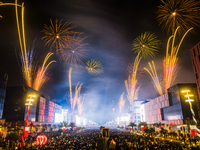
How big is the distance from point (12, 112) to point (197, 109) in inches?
2773

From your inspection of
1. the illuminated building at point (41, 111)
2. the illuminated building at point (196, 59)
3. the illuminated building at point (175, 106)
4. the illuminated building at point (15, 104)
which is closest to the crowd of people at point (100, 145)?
the illuminated building at point (196, 59)

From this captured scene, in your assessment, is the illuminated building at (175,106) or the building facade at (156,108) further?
the building facade at (156,108)

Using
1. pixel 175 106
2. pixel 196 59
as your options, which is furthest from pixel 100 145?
pixel 175 106

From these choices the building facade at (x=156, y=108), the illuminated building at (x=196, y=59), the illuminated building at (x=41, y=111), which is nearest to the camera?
the illuminated building at (x=196, y=59)

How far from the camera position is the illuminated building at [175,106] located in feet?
178

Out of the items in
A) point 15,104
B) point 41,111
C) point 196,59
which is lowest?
point 41,111

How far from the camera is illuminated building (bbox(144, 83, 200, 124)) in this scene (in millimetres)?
54341

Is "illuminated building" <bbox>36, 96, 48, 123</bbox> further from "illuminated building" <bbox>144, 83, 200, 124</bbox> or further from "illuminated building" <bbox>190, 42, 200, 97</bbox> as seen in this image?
"illuminated building" <bbox>190, 42, 200, 97</bbox>

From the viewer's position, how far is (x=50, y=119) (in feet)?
360

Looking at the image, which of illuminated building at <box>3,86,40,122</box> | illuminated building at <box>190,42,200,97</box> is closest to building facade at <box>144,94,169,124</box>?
illuminated building at <box>190,42,200,97</box>

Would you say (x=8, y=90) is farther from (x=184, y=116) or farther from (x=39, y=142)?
(x=184, y=116)

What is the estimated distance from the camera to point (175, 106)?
199 ft

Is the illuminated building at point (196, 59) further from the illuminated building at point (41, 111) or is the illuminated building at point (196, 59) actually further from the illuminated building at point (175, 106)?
the illuminated building at point (41, 111)

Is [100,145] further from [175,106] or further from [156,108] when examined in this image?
[156,108]
